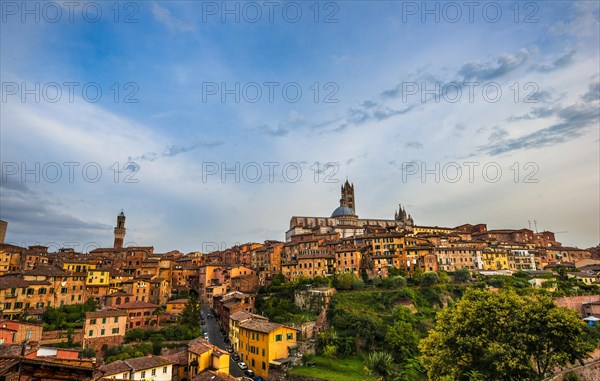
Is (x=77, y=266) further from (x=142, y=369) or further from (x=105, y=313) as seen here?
(x=142, y=369)

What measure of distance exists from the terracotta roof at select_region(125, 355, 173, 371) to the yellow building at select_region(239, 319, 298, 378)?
1010cm

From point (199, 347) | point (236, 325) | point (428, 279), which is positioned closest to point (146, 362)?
point (199, 347)

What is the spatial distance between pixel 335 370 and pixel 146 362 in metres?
19.4

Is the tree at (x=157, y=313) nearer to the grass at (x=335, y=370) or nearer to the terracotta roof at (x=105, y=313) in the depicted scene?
the terracotta roof at (x=105, y=313)

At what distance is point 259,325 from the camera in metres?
43.7

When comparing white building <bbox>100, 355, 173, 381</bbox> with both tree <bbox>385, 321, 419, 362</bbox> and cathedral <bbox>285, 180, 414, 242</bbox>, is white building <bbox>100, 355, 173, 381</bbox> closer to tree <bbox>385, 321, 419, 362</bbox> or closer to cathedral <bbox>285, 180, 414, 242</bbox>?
tree <bbox>385, 321, 419, 362</bbox>

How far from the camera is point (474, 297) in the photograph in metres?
27.1

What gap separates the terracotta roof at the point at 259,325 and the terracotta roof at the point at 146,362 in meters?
10.2

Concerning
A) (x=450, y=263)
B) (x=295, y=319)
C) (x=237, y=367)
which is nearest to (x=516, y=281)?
(x=450, y=263)

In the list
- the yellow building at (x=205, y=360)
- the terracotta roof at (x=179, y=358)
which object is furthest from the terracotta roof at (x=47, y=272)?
the yellow building at (x=205, y=360)

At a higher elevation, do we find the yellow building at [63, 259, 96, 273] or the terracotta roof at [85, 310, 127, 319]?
the yellow building at [63, 259, 96, 273]

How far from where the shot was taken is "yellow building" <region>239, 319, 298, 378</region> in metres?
40.9

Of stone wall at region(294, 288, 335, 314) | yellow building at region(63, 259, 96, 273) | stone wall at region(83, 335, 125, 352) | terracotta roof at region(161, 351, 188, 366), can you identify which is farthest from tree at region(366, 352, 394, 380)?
yellow building at region(63, 259, 96, 273)

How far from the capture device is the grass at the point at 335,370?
121ft
